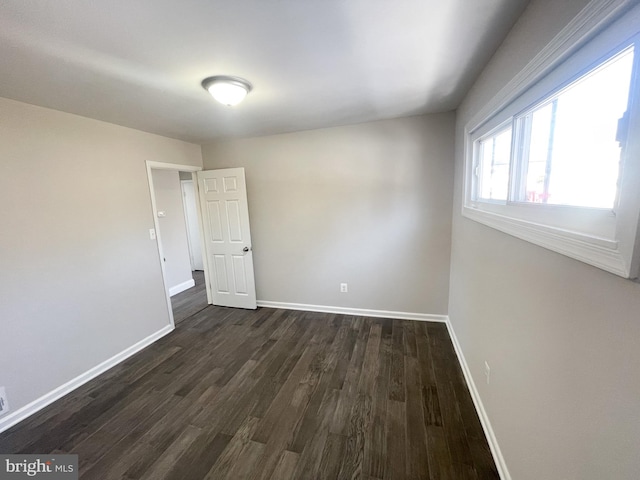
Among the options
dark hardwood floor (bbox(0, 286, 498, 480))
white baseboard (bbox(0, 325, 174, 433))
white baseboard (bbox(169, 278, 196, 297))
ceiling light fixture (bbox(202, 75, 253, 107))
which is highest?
ceiling light fixture (bbox(202, 75, 253, 107))

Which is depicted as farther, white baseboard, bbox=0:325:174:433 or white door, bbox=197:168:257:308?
white door, bbox=197:168:257:308

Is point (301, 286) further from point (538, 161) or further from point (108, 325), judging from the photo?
point (538, 161)

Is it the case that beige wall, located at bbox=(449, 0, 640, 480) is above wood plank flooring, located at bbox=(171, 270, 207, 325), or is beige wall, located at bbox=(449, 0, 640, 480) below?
above

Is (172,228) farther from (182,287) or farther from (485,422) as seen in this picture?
(485,422)

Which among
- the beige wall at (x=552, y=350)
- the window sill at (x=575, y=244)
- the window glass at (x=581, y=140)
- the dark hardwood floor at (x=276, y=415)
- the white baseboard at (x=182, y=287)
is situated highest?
the window glass at (x=581, y=140)

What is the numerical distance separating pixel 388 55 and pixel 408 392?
2482mm

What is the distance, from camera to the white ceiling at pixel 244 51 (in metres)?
1.13

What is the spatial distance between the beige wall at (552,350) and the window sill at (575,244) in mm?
39

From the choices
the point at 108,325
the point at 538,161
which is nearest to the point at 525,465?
the point at 538,161

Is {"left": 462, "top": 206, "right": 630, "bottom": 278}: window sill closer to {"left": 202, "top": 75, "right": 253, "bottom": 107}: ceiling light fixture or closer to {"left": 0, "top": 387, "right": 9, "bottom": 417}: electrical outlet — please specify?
{"left": 202, "top": 75, "right": 253, "bottom": 107}: ceiling light fixture

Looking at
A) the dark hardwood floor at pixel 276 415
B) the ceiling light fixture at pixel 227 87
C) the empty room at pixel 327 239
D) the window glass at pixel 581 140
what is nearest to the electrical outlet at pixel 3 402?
the empty room at pixel 327 239

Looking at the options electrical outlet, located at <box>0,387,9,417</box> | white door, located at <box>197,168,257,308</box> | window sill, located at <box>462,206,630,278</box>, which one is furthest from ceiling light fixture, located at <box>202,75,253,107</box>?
electrical outlet, located at <box>0,387,9,417</box>

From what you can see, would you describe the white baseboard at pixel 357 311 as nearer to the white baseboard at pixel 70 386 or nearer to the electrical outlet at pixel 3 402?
the white baseboard at pixel 70 386

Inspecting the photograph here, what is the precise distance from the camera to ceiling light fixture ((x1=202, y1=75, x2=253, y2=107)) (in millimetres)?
1751
